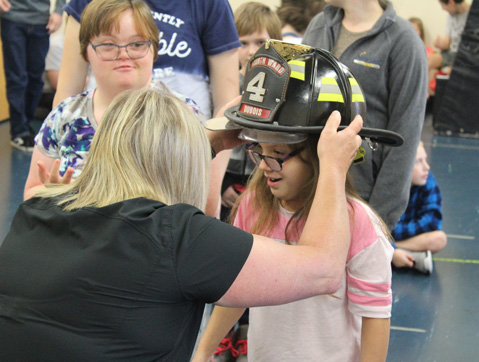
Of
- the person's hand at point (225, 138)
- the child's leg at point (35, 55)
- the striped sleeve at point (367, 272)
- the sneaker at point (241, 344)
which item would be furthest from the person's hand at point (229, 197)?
the child's leg at point (35, 55)

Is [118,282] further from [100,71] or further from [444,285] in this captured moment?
[444,285]

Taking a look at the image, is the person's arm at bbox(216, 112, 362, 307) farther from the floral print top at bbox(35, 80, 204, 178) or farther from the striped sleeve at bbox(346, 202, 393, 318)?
the floral print top at bbox(35, 80, 204, 178)

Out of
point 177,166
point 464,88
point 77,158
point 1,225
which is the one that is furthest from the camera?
point 464,88

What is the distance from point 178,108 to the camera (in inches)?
65.3

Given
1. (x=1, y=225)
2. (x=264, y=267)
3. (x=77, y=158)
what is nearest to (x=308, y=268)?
(x=264, y=267)

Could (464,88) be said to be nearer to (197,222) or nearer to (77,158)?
(77,158)

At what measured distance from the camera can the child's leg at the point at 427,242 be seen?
4.42m

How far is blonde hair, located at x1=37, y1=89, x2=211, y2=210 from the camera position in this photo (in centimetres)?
155

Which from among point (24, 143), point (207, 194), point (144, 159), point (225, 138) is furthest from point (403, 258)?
point (24, 143)

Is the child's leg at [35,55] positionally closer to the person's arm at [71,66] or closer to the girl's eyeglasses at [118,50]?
the person's arm at [71,66]

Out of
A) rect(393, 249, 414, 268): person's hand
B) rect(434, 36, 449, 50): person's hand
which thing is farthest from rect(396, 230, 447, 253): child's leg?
rect(434, 36, 449, 50): person's hand

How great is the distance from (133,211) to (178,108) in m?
0.33

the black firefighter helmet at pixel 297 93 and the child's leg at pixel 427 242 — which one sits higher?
the black firefighter helmet at pixel 297 93

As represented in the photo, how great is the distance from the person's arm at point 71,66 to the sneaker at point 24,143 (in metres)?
4.17
